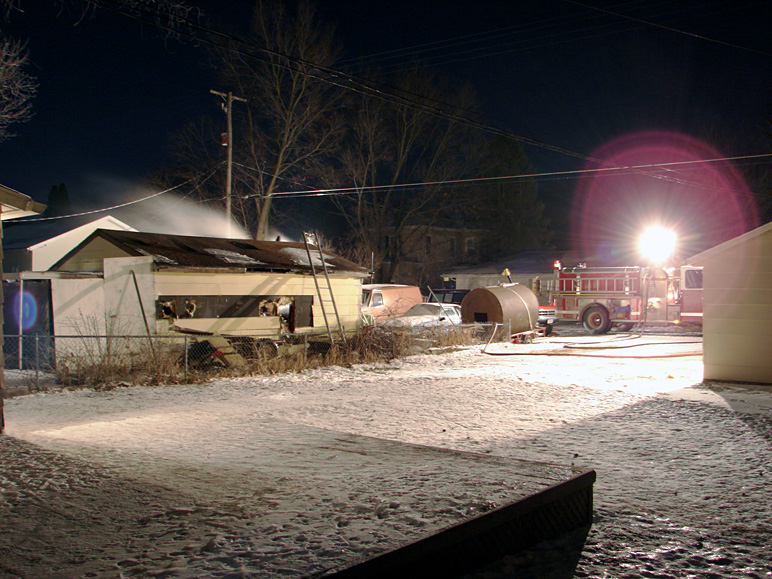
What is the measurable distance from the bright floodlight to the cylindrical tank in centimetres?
521

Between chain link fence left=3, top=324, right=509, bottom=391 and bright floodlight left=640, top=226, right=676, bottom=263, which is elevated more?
bright floodlight left=640, top=226, right=676, bottom=263

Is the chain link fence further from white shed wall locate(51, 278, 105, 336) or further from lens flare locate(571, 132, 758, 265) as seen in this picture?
lens flare locate(571, 132, 758, 265)

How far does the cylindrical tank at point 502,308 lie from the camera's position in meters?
21.6

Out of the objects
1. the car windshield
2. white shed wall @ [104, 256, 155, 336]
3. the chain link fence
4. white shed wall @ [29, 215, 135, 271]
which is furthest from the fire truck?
white shed wall @ [29, 215, 135, 271]

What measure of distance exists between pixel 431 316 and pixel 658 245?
9716 mm

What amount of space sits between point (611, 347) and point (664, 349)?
1.52 metres

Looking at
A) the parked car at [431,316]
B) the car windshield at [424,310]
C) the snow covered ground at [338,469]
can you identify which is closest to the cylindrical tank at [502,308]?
the parked car at [431,316]

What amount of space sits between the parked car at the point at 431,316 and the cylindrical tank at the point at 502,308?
1.60 ft

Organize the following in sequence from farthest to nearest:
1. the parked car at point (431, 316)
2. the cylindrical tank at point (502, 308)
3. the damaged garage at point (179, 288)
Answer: the cylindrical tank at point (502, 308) < the parked car at point (431, 316) < the damaged garage at point (179, 288)

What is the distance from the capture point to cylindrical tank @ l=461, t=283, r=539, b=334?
71.0 feet

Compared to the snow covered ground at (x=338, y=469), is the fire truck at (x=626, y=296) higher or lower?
higher

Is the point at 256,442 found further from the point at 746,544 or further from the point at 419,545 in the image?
the point at 746,544

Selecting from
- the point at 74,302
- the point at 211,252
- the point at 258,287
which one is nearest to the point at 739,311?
the point at 258,287

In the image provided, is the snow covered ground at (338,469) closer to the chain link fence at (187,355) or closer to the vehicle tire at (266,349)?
the chain link fence at (187,355)
